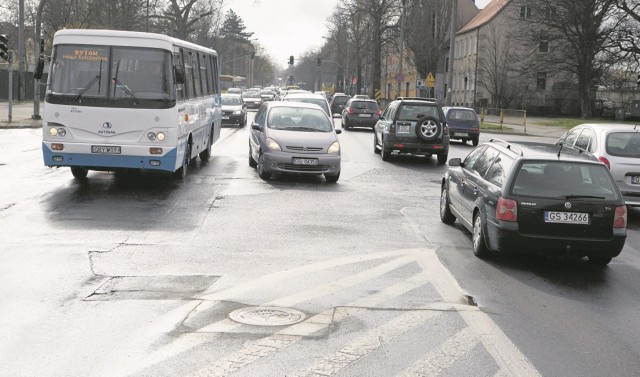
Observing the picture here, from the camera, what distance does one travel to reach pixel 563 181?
9.96 metres

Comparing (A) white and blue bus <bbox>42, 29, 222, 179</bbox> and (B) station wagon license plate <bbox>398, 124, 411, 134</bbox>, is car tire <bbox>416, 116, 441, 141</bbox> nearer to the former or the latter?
(B) station wagon license plate <bbox>398, 124, 411, 134</bbox>

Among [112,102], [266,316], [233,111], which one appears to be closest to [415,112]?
[112,102]

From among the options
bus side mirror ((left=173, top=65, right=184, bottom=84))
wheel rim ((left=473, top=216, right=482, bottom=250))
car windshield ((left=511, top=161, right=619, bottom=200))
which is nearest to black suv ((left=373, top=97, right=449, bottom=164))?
bus side mirror ((left=173, top=65, right=184, bottom=84))

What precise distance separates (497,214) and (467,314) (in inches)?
104

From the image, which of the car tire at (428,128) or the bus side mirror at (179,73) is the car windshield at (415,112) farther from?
the bus side mirror at (179,73)

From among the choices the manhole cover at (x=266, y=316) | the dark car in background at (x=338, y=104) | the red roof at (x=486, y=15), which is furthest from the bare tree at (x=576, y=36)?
the manhole cover at (x=266, y=316)

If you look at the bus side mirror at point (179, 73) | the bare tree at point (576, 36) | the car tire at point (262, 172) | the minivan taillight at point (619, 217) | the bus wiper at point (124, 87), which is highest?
the bare tree at point (576, 36)

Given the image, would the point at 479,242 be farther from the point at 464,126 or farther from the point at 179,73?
the point at 464,126

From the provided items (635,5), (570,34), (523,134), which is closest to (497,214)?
(523,134)

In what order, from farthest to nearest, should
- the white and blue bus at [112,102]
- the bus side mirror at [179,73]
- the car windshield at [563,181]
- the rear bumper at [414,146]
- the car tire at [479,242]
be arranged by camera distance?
the rear bumper at [414,146]
the bus side mirror at [179,73]
the white and blue bus at [112,102]
the car tire at [479,242]
the car windshield at [563,181]

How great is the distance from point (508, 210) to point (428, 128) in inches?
562

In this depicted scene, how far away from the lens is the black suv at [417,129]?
23.9 meters

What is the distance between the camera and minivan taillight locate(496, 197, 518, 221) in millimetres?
9789

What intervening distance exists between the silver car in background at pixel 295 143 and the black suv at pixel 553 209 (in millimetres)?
7516
